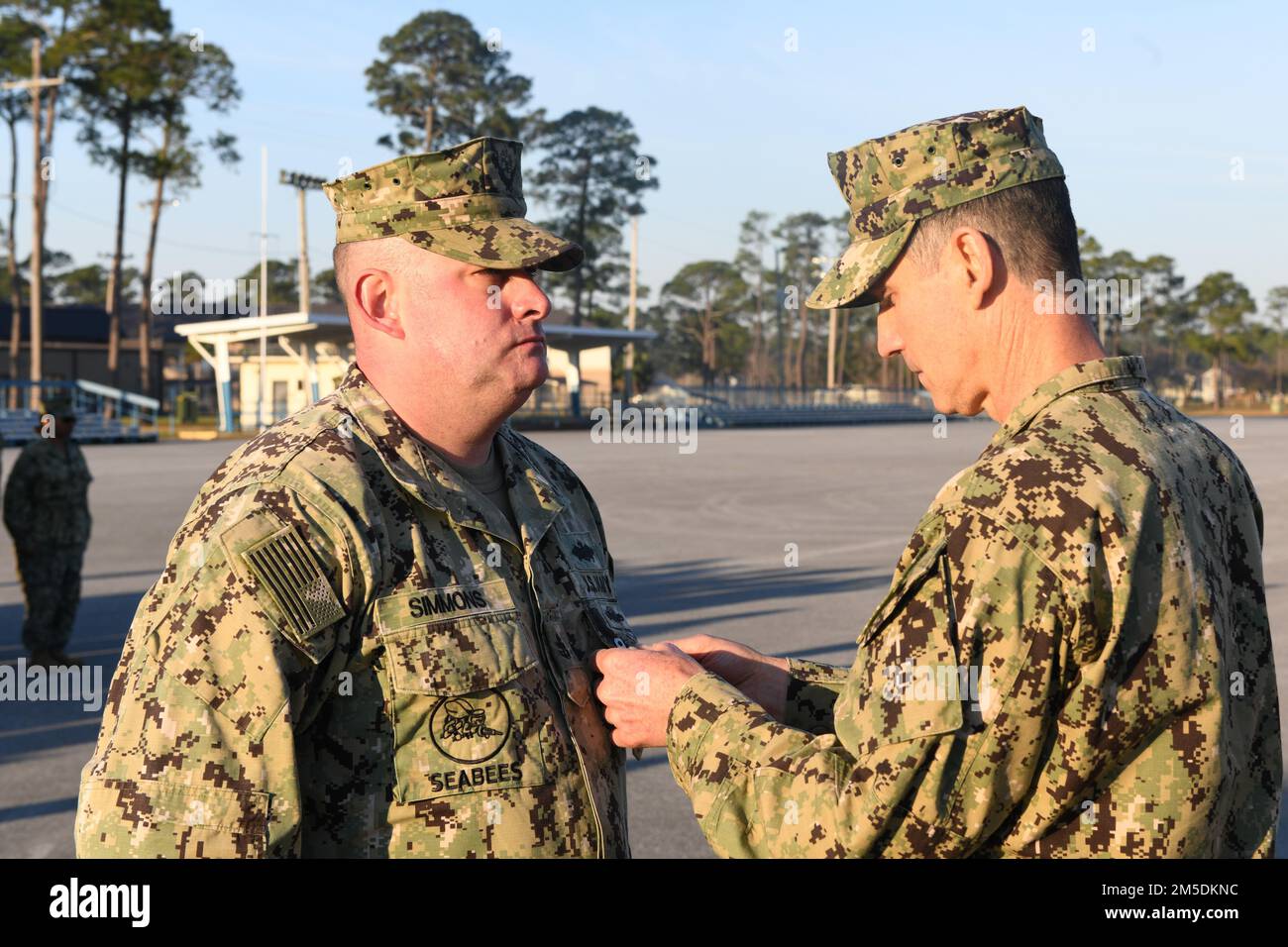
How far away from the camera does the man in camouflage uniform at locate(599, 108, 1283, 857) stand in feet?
6.30

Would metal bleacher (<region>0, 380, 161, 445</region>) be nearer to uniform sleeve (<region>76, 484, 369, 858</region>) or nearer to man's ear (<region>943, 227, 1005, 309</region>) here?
uniform sleeve (<region>76, 484, 369, 858</region>)

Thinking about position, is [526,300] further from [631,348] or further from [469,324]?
Answer: [631,348]

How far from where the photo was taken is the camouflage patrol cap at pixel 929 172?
7.20 ft

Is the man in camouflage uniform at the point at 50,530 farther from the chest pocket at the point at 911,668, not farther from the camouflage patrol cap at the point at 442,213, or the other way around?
the chest pocket at the point at 911,668

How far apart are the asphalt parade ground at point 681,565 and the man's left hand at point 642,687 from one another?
251 cm

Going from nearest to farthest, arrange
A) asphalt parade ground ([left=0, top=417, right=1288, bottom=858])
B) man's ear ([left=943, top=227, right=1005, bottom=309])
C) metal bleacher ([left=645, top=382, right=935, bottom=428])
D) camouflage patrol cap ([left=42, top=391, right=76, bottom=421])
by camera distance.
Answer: man's ear ([left=943, top=227, right=1005, bottom=309]), asphalt parade ground ([left=0, top=417, right=1288, bottom=858]), camouflage patrol cap ([left=42, top=391, right=76, bottom=421]), metal bleacher ([left=645, top=382, right=935, bottom=428])

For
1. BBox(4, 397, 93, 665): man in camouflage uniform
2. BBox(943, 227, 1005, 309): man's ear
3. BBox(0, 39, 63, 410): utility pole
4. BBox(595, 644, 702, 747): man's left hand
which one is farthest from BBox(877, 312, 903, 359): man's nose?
BBox(0, 39, 63, 410): utility pole

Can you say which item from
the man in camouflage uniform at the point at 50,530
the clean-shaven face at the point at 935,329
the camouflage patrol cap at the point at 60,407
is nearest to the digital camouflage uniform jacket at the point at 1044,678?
the clean-shaven face at the point at 935,329

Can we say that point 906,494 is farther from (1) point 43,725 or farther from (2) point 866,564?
(1) point 43,725

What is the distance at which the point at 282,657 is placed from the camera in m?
2.26

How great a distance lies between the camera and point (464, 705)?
2.52 meters

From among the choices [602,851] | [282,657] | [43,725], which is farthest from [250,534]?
[43,725]

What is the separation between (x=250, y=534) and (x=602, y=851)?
37.8 inches
